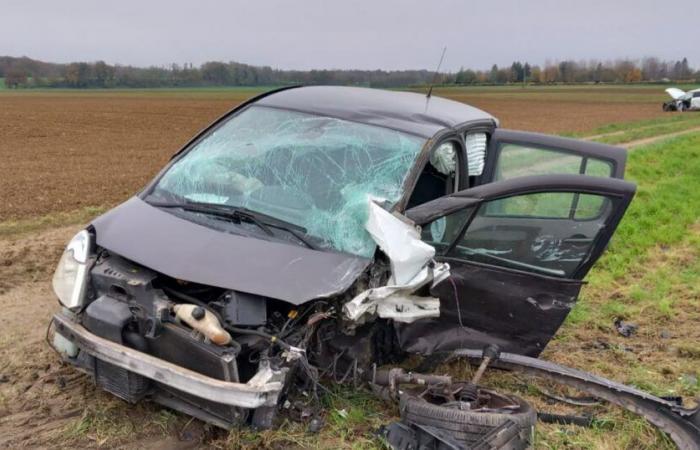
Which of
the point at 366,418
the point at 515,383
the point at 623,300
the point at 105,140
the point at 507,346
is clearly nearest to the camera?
the point at 366,418

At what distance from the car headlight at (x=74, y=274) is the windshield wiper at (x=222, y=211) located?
1.73 feet

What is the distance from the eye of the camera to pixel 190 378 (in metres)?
2.85

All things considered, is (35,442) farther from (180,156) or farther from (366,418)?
(180,156)

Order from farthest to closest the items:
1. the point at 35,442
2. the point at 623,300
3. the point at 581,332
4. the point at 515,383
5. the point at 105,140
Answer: the point at 105,140 → the point at 623,300 → the point at 581,332 → the point at 515,383 → the point at 35,442

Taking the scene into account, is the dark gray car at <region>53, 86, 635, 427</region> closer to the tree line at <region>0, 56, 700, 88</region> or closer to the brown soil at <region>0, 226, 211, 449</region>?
the brown soil at <region>0, 226, 211, 449</region>

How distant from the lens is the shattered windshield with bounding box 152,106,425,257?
3.66 m

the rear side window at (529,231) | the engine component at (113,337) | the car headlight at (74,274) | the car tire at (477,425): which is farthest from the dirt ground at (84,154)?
the car tire at (477,425)

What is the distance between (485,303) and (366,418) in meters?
0.93

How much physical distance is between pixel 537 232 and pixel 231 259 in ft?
5.89

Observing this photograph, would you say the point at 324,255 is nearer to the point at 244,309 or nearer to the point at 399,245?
the point at 399,245

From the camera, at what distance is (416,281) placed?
10.8 feet

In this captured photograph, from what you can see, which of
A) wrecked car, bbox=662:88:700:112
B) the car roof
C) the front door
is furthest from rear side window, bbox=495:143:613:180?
wrecked car, bbox=662:88:700:112

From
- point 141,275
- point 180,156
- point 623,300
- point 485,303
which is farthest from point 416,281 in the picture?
point 623,300

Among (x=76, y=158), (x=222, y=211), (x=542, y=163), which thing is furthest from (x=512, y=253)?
(x=76, y=158)
